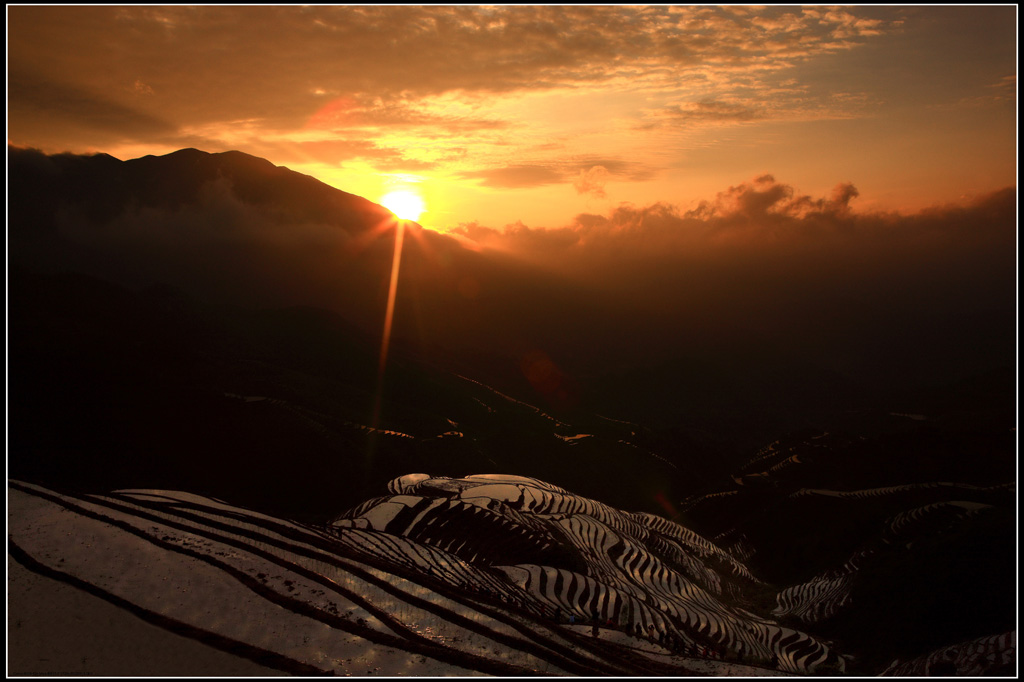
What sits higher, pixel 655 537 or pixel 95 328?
pixel 95 328

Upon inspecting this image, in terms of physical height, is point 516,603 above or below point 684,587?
A: above

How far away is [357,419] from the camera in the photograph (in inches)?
4136

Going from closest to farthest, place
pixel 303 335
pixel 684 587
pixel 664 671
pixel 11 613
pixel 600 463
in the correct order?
pixel 11 613
pixel 664 671
pixel 684 587
pixel 600 463
pixel 303 335

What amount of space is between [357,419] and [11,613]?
9027cm

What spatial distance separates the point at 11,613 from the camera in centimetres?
1625

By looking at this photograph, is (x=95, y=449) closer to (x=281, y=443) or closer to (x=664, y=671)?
(x=281, y=443)

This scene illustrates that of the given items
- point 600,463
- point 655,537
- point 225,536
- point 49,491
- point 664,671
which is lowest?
point 600,463

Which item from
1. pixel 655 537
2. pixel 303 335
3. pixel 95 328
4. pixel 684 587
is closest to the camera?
pixel 684 587

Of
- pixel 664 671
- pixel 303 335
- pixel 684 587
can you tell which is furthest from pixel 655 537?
pixel 303 335

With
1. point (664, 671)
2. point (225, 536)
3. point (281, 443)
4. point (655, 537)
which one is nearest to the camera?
point (664, 671)

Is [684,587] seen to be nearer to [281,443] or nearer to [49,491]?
[49,491]

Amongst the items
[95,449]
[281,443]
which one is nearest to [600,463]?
[281,443]

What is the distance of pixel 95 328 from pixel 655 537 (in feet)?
352

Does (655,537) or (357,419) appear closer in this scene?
(655,537)
